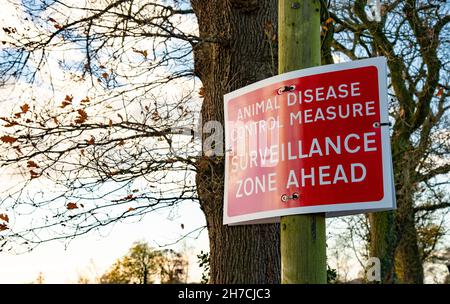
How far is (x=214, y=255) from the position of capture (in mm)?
6820

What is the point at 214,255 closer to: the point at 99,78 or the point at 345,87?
the point at 99,78

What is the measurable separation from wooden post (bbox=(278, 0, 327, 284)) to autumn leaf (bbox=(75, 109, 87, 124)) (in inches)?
175

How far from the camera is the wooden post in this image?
9.88 ft

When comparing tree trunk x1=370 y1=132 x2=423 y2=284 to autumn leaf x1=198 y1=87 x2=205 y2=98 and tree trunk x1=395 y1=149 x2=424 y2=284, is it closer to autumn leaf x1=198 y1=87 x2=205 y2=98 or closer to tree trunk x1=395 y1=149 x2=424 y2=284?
tree trunk x1=395 y1=149 x2=424 y2=284

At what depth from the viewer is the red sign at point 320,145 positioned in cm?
289

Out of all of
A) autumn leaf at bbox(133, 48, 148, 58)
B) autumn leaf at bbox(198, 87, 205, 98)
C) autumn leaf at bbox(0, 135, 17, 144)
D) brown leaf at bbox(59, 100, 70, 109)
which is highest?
autumn leaf at bbox(133, 48, 148, 58)

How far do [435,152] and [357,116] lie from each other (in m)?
10.5

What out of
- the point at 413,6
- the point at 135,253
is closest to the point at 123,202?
the point at 413,6

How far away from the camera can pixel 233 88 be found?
691cm

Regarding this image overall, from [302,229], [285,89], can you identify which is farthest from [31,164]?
[302,229]

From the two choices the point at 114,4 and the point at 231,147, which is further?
the point at 114,4

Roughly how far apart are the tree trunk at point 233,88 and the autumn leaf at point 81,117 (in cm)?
140

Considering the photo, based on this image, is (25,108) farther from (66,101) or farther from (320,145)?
(320,145)

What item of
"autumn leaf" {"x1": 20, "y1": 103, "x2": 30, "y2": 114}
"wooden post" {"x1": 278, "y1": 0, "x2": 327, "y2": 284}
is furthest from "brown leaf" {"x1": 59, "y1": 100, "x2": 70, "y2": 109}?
"wooden post" {"x1": 278, "y1": 0, "x2": 327, "y2": 284}
